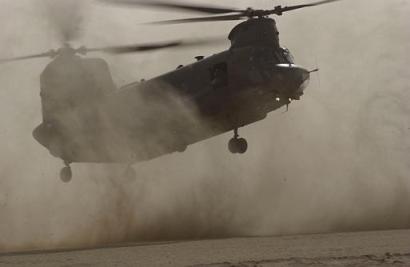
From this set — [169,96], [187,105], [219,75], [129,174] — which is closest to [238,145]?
[187,105]

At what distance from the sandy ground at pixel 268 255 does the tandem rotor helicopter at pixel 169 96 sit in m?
4.92

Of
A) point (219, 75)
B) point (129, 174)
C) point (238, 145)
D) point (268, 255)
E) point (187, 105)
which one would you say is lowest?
point (268, 255)

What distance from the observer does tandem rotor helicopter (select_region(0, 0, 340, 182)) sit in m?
16.4

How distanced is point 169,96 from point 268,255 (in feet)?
28.2

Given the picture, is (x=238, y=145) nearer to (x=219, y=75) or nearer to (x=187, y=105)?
(x=187, y=105)

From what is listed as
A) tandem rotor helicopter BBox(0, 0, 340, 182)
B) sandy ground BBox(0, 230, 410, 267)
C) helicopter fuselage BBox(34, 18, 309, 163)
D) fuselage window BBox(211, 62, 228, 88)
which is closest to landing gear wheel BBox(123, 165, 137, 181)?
tandem rotor helicopter BBox(0, 0, 340, 182)

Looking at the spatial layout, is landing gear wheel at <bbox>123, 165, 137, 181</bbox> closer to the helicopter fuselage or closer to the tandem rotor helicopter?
the tandem rotor helicopter

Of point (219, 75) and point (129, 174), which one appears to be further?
point (129, 174)

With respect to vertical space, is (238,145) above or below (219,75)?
below

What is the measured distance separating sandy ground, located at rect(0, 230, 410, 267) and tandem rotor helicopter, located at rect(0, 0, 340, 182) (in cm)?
492

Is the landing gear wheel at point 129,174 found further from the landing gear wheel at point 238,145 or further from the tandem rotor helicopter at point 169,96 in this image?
the landing gear wheel at point 238,145

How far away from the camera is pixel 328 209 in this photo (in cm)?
2080

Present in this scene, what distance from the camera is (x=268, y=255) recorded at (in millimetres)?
9922

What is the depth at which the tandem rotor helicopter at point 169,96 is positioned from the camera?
1641cm
